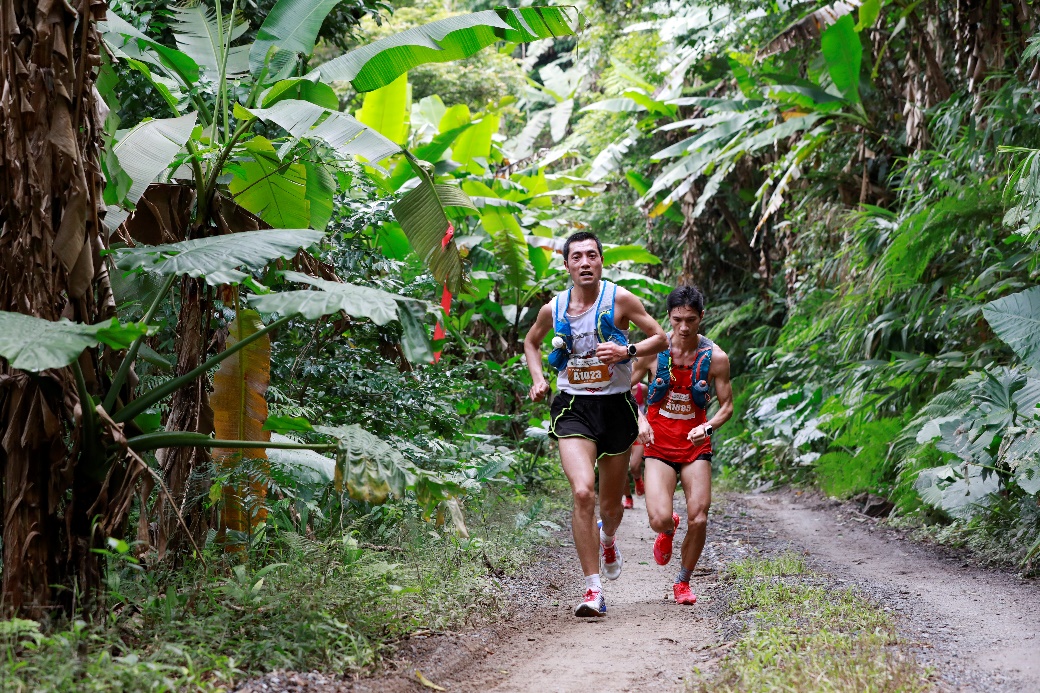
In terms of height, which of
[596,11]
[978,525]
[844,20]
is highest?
[596,11]

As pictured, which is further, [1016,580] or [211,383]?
[1016,580]

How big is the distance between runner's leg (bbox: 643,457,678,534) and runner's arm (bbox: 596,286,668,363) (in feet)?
2.57

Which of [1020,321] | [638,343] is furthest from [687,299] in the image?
[1020,321]

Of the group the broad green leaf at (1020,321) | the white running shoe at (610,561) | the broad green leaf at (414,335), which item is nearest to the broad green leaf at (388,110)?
the white running shoe at (610,561)

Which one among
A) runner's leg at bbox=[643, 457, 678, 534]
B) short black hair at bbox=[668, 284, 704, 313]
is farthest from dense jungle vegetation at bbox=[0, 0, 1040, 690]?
short black hair at bbox=[668, 284, 704, 313]

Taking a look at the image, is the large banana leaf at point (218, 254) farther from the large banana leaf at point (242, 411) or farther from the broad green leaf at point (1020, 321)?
the broad green leaf at point (1020, 321)

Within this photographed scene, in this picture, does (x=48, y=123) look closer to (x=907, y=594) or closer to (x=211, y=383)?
(x=211, y=383)

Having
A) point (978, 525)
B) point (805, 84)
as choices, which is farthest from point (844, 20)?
point (978, 525)

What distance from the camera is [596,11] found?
18.8 meters

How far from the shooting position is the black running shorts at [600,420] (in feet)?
18.9

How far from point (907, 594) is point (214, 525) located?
407 centimetres

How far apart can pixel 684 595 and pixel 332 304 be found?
311 centimetres

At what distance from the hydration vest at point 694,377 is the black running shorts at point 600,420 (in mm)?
323

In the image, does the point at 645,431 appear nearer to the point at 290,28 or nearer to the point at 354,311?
the point at 354,311
